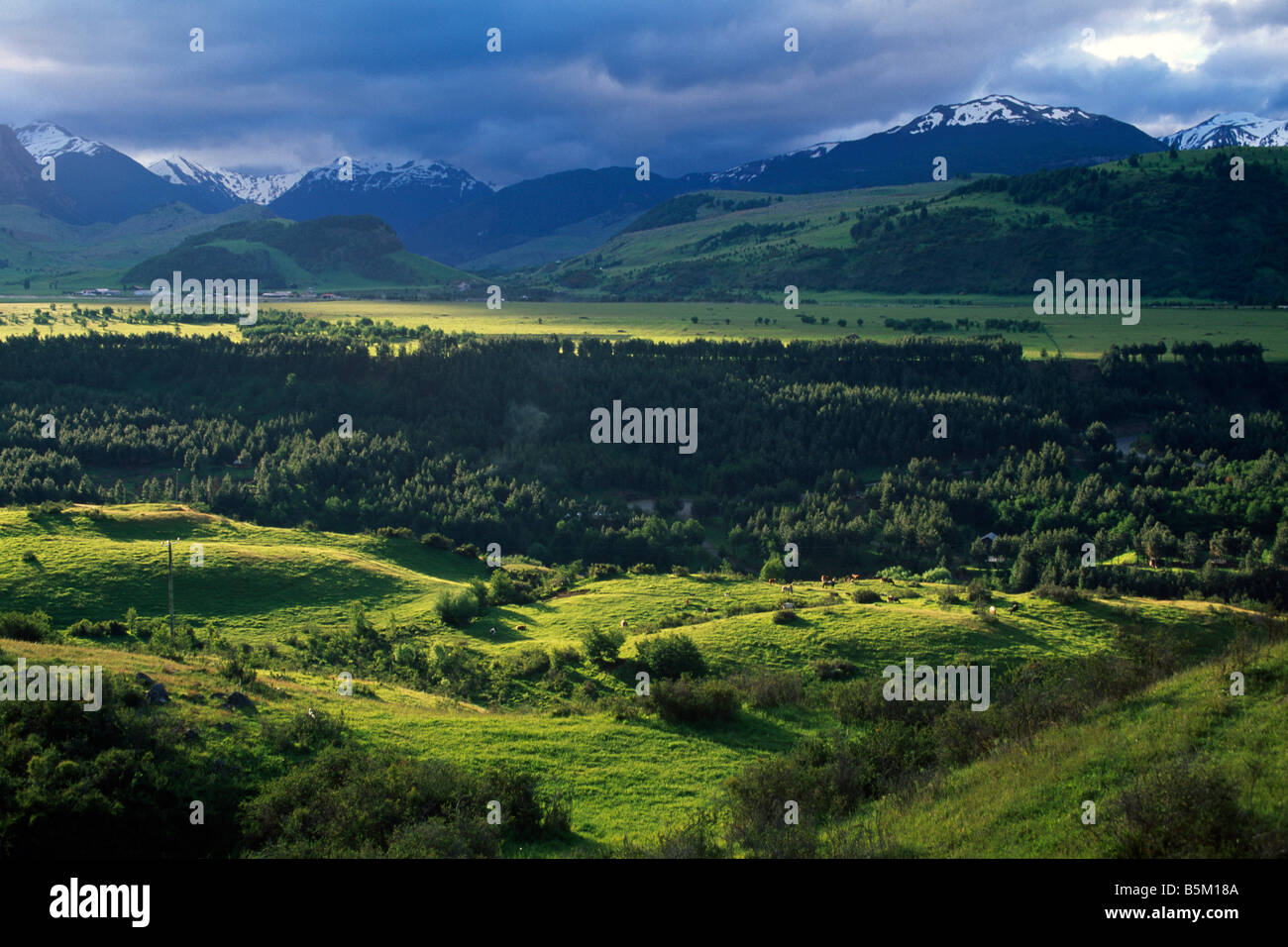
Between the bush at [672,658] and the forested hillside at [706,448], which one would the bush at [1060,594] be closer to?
the forested hillside at [706,448]

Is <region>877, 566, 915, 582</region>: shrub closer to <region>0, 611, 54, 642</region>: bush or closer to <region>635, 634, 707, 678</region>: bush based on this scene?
<region>635, 634, 707, 678</region>: bush

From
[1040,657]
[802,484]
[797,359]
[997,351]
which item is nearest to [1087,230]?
[997,351]

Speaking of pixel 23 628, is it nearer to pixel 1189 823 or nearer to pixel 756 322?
pixel 1189 823

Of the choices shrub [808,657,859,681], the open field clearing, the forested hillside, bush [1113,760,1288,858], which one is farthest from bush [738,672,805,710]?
the open field clearing

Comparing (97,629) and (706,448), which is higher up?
(706,448)

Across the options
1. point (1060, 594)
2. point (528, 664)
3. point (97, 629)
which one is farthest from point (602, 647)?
point (1060, 594)

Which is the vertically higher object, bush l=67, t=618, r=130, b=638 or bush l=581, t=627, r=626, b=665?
bush l=67, t=618, r=130, b=638

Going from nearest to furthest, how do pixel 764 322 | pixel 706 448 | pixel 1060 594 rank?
pixel 1060 594
pixel 706 448
pixel 764 322
